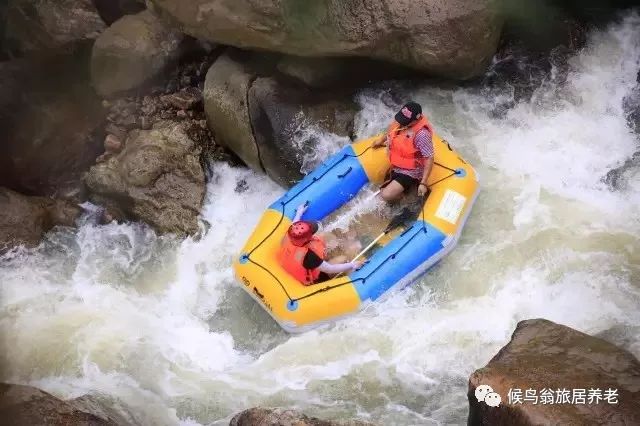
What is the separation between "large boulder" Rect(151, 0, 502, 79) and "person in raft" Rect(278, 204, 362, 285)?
2.10 metres

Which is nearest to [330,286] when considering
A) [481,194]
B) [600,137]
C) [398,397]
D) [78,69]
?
[398,397]

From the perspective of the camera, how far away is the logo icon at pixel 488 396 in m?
4.68

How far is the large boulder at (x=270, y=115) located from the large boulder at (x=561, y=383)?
347cm

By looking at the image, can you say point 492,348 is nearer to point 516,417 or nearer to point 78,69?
point 516,417

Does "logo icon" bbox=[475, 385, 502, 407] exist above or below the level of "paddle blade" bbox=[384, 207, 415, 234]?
above

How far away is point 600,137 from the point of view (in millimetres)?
7492

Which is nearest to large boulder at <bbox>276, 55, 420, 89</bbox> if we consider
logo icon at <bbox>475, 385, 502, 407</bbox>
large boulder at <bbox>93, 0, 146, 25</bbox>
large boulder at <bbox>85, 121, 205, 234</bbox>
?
large boulder at <bbox>85, 121, 205, 234</bbox>

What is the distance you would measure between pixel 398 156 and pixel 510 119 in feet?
5.90

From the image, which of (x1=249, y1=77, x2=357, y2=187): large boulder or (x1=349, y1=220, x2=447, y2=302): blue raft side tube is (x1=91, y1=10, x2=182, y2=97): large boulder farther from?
(x1=349, y1=220, x2=447, y2=302): blue raft side tube

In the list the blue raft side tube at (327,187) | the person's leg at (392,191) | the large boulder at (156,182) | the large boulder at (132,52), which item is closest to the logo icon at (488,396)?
the person's leg at (392,191)

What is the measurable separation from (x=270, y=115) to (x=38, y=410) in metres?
3.95

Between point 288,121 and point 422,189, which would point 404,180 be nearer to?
point 422,189

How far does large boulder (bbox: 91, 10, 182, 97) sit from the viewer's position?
825 cm

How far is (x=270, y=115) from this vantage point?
7.41 meters
